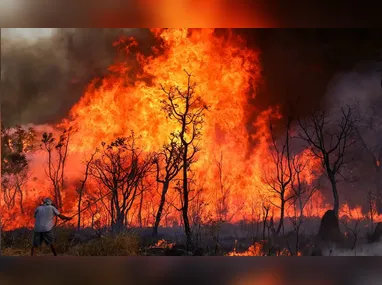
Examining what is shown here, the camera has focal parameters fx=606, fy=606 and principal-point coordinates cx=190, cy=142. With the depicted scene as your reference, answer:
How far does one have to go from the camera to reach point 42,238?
10.0 m

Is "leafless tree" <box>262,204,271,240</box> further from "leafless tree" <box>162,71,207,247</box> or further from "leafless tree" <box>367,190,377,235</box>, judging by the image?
"leafless tree" <box>367,190,377,235</box>

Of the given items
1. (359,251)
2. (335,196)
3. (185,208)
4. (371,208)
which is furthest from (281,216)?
(185,208)

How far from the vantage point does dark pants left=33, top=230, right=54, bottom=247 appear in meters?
9.96

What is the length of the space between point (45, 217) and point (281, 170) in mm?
4037

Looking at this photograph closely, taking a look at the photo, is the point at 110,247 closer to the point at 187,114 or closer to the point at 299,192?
the point at 187,114

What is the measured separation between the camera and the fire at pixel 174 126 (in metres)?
10.3

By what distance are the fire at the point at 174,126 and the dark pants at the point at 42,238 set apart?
38cm
